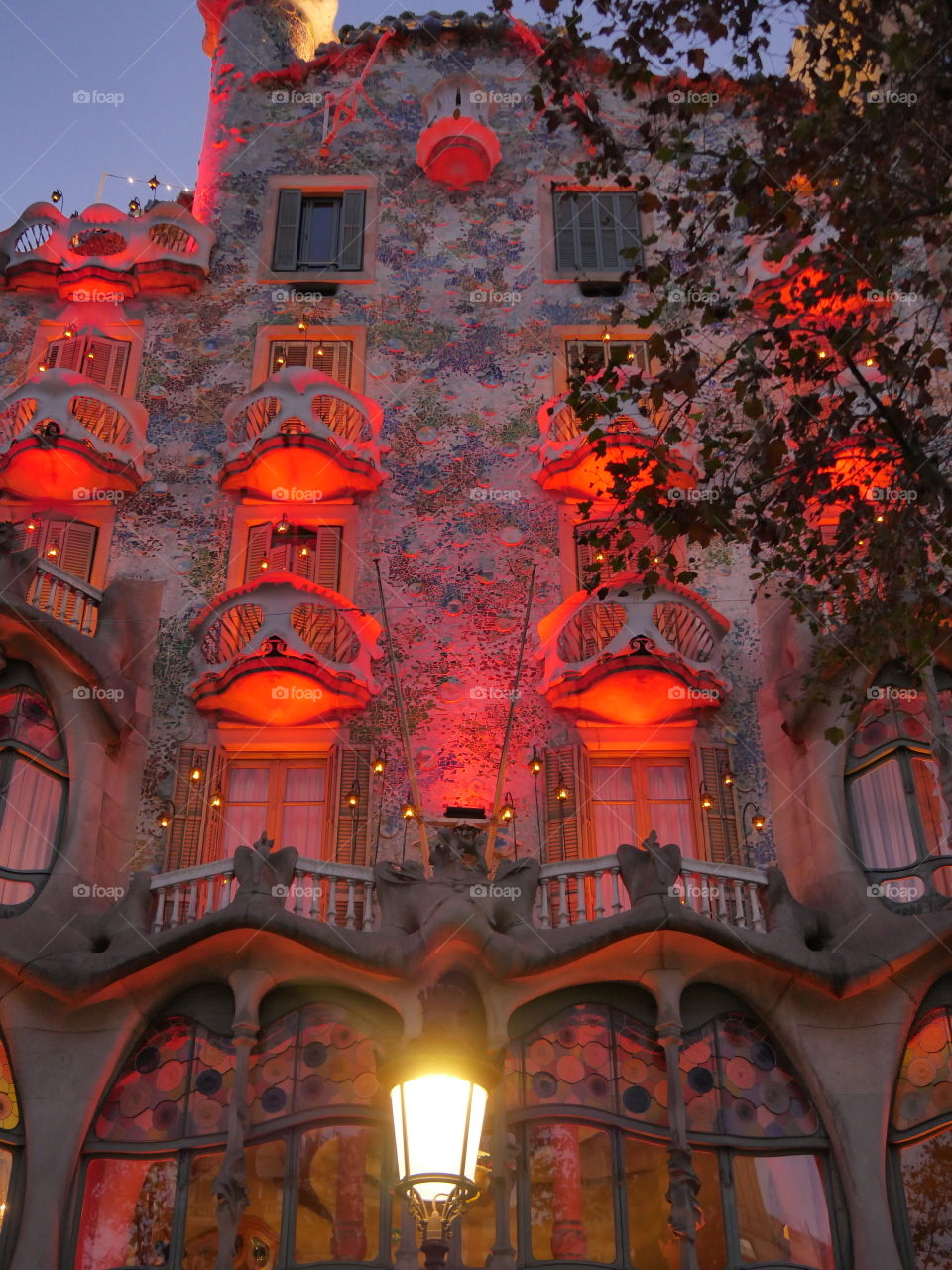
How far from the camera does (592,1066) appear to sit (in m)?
15.3

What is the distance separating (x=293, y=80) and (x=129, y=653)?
39.4 feet

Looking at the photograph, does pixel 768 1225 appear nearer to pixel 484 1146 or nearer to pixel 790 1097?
pixel 790 1097

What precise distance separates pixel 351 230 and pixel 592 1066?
14.4 m

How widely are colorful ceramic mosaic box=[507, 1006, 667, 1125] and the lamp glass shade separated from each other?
6593mm

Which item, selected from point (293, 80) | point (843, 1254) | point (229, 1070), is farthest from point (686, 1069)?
point (293, 80)

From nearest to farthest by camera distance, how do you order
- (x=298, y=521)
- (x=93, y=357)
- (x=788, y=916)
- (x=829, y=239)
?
(x=829, y=239) < (x=788, y=916) < (x=298, y=521) < (x=93, y=357)

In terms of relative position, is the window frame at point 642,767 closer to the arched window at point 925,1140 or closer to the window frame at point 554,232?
the arched window at point 925,1140

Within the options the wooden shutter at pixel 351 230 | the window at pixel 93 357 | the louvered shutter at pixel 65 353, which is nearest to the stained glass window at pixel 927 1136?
the window at pixel 93 357

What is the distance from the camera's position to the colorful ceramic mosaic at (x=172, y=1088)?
49.3 ft

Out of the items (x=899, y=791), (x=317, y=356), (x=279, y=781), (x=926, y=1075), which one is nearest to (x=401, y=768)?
(x=279, y=781)

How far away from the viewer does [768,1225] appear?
574 inches

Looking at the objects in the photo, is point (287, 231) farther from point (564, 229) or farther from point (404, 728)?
point (404, 728)

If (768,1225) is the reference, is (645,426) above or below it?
above

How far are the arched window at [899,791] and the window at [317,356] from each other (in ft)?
31.4
